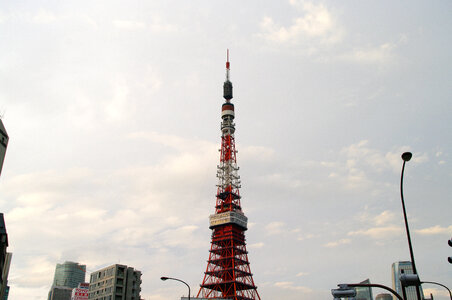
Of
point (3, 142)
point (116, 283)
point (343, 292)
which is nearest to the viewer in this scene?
point (343, 292)

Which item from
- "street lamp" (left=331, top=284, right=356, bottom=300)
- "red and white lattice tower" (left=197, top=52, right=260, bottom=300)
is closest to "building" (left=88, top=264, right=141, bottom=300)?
"red and white lattice tower" (left=197, top=52, right=260, bottom=300)

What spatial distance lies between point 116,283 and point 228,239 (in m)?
35.0

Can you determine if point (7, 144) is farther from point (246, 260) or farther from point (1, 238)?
point (246, 260)

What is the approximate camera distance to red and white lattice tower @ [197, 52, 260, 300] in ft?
358

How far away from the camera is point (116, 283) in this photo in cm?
9275

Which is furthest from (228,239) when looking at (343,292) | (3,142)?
(343,292)

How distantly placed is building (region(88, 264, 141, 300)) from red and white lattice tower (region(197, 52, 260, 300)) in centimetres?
2073

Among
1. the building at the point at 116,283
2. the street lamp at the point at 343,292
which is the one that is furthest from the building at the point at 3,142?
the street lamp at the point at 343,292

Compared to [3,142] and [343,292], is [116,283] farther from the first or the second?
[343,292]

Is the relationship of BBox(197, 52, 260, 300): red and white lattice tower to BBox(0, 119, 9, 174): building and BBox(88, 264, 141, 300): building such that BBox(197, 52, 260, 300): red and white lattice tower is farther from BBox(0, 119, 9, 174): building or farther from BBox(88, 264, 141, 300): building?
BBox(0, 119, 9, 174): building

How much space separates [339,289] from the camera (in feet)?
63.3

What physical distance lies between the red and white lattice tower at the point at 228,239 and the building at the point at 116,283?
2073 cm

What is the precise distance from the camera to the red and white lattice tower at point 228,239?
10906 cm

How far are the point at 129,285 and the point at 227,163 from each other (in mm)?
49735
